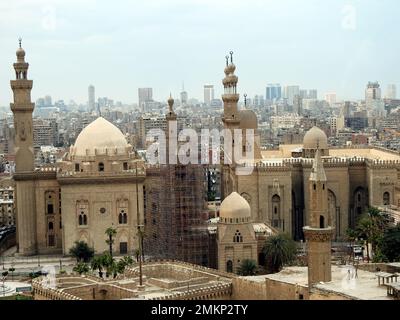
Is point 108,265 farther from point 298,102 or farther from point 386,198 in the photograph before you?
point 298,102

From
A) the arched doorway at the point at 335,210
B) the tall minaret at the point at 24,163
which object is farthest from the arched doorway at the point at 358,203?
the tall minaret at the point at 24,163

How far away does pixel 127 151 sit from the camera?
52.8ft

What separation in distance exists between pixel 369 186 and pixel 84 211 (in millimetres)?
5290

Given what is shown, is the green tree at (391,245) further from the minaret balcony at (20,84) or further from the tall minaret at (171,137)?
the minaret balcony at (20,84)

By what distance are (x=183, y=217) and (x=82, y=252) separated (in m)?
2.13

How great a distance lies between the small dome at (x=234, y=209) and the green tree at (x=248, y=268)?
0.77m

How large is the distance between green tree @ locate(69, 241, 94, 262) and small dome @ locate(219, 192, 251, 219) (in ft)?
10.2

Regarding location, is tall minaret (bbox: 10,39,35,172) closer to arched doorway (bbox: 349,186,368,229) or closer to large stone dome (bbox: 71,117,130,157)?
large stone dome (bbox: 71,117,130,157)

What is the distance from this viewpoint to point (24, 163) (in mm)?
15875

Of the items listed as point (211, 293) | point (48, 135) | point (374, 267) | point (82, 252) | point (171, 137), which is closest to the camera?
point (374, 267)

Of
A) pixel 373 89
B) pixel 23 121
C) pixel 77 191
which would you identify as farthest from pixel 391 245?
pixel 23 121

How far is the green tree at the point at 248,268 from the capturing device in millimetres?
12531

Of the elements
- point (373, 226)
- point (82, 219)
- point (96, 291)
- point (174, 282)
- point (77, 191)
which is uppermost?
point (77, 191)

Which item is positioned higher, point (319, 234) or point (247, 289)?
point (319, 234)
